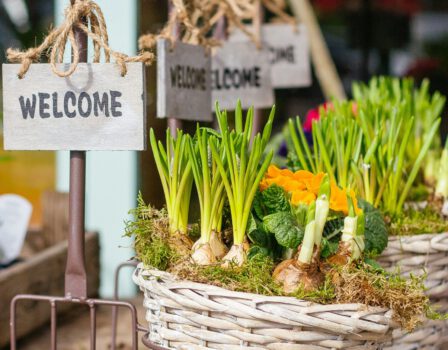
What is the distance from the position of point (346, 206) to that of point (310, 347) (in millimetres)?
336

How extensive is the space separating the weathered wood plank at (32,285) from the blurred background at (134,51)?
27 cm

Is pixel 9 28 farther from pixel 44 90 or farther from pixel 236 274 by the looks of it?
pixel 236 274

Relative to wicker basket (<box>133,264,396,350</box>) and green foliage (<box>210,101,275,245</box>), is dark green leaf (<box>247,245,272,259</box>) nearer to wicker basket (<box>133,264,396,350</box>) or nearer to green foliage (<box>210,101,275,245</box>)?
green foliage (<box>210,101,275,245</box>)

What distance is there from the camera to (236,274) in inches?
60.6

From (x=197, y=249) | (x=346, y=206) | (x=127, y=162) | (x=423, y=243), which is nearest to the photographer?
(x=197, y=249)

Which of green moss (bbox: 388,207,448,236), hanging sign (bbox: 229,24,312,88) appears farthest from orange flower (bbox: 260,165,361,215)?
hanging sign (bbox: 229,24,312,88)

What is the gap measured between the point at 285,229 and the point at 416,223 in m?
0.60

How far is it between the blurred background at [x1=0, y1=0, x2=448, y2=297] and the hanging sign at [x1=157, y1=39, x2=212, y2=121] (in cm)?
6

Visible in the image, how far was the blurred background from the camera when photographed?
3.47 meters

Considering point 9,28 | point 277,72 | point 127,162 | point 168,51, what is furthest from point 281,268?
point 9,28

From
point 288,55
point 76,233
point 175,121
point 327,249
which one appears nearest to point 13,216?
point 175,121

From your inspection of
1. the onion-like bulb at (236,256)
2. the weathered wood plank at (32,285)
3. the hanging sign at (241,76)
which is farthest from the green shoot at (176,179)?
the weathered wood plank at (32,285)

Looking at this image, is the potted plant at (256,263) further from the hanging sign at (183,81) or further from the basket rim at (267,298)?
the hanging sign at (183,81)

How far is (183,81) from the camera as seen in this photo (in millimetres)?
2117
